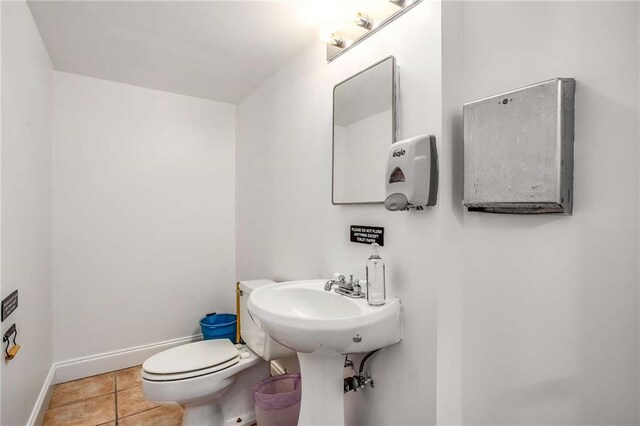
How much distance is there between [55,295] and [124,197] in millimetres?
847

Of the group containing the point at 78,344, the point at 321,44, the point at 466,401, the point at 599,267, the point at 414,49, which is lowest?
the point at 78,344

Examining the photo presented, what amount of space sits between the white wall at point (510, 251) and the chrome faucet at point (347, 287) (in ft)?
0.37

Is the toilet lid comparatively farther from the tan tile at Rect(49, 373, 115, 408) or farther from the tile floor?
the tan tile at Rect(49, 373, 115, 408)

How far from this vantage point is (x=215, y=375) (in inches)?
67.5

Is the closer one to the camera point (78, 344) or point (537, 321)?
point (537, 321)

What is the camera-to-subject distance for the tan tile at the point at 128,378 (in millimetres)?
2354

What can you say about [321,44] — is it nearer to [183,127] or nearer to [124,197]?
[183,127]

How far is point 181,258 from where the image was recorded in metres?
2.84

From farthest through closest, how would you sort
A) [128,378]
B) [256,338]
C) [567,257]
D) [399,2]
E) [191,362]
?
1. [128,378]
2. [256,338]
3. [191,362]
4. [399,2]
5. [567,257]

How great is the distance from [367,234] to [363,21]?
96 centimetres

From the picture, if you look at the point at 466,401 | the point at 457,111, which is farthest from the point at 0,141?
the point at 466,401

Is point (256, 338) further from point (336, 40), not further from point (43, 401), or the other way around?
point (336, 40)

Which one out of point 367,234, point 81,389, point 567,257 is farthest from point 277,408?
point 81,389

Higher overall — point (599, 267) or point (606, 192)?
point (606, 192)
